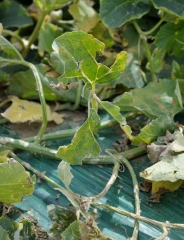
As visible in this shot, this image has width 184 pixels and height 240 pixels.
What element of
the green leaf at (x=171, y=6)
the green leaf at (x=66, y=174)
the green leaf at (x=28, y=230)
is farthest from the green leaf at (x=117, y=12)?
the green leaf at (x=28, y=230)

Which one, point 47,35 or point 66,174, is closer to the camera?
point 66,174

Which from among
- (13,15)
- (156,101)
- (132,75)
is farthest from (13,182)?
(13,15)

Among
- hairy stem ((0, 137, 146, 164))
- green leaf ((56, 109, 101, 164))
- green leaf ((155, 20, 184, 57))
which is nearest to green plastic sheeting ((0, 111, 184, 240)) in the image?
hairy stem ((0, 137, 146, 164))

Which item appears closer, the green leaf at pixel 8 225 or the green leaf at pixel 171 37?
the green leaf at pixel 8 225

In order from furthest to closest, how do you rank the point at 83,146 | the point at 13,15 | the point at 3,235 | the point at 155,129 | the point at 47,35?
the point at 13,15
the point at 47,35
the point at 155,129
the point at 83,146
the point at 3,235

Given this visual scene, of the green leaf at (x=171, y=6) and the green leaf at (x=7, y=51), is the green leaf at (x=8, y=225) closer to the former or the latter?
the green leaf at (x=7, y=51)

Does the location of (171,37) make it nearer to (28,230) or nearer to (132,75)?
(132,75)
